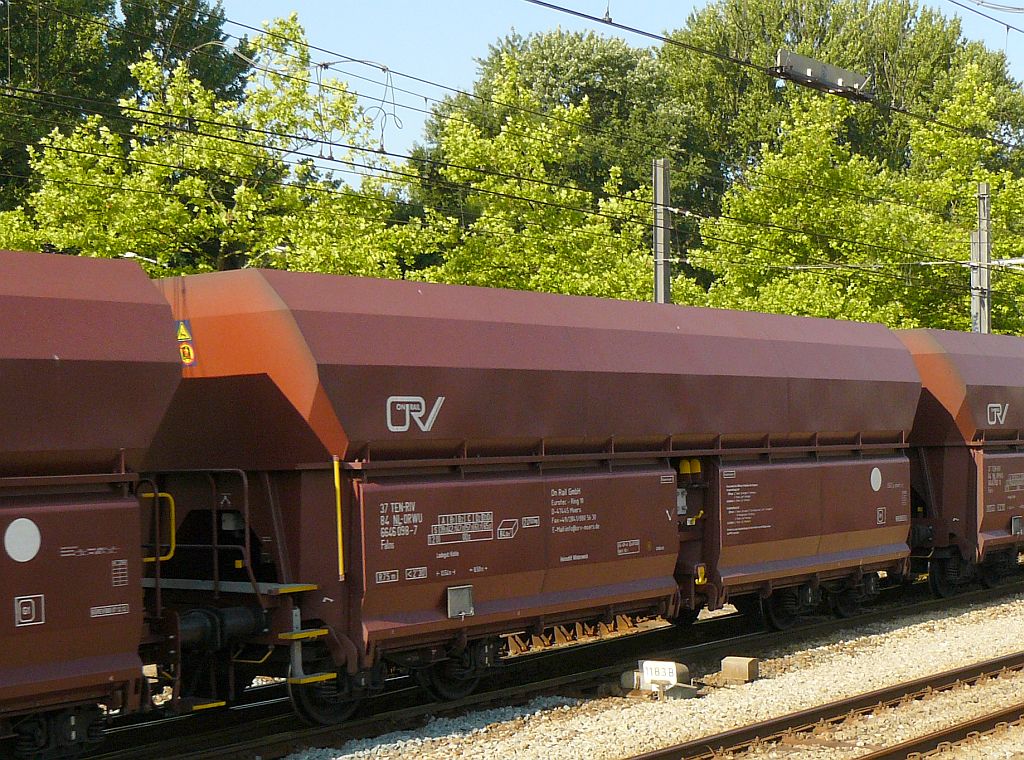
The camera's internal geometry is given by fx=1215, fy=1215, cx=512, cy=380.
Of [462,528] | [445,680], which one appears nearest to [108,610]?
[462,528]

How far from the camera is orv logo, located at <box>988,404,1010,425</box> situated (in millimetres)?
19906

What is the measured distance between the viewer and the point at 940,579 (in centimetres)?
2048

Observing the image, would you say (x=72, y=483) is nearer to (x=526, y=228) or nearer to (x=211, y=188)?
(x=211, y=188)

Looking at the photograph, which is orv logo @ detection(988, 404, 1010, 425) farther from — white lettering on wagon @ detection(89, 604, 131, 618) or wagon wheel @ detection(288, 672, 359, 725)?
white lettering on wagon @ detection(89, 604, 131, 618)

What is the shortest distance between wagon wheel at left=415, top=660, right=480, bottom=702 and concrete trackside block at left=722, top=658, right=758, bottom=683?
294 centimetres

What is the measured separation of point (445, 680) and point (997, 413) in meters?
11.6

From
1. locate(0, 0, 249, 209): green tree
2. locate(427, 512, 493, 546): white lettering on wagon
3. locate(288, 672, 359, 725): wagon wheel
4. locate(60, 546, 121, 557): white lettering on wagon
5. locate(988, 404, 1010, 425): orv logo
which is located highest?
locate(0, 0, 249, 209): green tree

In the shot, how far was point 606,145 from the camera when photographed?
57.3 meters

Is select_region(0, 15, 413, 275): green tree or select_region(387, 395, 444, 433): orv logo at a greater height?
select_region(0, 15, 413, 275): green tree

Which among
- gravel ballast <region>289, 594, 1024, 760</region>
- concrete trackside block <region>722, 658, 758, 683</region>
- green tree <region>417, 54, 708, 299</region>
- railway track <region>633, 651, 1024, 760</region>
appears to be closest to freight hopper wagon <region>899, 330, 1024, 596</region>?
gravel ballast <region>289, 594, 1024, 760</region>

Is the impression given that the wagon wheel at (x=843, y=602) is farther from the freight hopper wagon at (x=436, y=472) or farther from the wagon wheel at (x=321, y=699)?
the wagon wheel at (x=321, y=699)

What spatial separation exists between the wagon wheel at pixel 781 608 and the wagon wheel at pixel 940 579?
13.8 feet

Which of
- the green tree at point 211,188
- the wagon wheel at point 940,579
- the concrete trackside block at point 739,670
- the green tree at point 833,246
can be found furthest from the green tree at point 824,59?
the concrete trackside block at point 739,670

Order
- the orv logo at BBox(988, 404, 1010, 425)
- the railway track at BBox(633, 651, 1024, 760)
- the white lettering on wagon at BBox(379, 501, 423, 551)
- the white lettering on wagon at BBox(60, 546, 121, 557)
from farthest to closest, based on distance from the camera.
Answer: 1. the orv logo at BBox(988, 404, 1010, 425)
2. the white lettering on wagon at BBox(379, 501, 423, 551)
3. the railway track at BBox(633, 651, 1024, 760)
4. the white lettering on wagon at BBox(60, 546, 121, 557)
